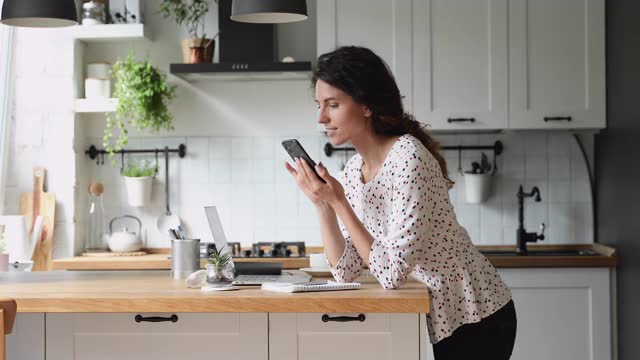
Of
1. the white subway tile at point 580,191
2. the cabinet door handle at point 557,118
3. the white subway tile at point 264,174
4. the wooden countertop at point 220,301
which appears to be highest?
the cabinet door handle at point 557,118

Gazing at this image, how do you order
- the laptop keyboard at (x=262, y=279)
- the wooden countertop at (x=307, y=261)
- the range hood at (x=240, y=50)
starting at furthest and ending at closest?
1. the range hood at (x=240, y=50)
2. the wooden countertop at (x=307, y=261)
3. the laptop keyboard at (x=262, y=279)

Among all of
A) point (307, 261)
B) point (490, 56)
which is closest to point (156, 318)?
point (307, 261)

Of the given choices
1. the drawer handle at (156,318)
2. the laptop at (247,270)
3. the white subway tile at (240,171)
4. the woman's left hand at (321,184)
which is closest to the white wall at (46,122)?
the white subway tile at (240,171)

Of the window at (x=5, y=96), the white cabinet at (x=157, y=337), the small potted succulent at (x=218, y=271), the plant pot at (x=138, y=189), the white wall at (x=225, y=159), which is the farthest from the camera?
the plant pot at (x=138, y=189)

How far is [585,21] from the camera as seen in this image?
4.66 metres

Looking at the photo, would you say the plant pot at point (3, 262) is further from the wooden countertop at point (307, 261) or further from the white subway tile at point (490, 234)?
the white subway tile at point (490, 234)

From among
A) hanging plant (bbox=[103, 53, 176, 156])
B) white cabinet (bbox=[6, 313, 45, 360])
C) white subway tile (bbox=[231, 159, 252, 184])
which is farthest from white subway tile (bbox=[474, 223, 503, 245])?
white cabinet (bbox=[6, 313, 45, 360])

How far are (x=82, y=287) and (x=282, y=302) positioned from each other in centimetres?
69

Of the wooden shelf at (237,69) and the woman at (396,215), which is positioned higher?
the wooden shelf at (237,69)

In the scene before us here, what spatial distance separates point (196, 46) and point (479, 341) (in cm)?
281

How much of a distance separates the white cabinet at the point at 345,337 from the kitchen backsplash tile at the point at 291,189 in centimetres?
263

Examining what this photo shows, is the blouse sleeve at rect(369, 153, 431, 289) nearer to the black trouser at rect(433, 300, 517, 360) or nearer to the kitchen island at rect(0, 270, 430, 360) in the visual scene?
the kitchen island at rect(0, 270, 430, 360)

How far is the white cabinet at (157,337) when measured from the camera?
2516 mm

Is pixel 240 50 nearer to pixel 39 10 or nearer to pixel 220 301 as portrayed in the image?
Answer: pixel 39 10
